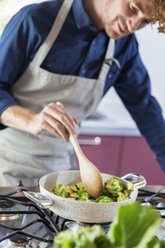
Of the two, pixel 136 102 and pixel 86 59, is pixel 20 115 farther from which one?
pixel 136 102

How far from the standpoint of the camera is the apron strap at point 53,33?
47.6 inches

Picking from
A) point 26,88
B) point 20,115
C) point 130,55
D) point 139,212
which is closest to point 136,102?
point 130,55

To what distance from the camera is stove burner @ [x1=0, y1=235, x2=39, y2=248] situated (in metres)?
0.66

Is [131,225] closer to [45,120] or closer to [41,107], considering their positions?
[45,120]

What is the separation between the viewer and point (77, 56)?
127cm

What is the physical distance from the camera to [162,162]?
4.63 feet

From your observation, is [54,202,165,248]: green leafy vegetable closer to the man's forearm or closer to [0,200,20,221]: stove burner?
[0,200,20,221]: stove burner

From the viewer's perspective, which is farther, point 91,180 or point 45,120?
point 45,120

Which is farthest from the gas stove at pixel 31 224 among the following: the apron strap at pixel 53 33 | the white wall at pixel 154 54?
the white wall at pixel 154 54

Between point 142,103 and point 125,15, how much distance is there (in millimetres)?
477

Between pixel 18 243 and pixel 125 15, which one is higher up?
pixel 125 15

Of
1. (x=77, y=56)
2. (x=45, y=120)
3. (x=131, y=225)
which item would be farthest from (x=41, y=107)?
(x=131, y=225)

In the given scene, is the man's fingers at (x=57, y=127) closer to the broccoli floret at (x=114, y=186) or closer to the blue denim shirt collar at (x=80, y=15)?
the broccoli floret at (x=114, y=186)

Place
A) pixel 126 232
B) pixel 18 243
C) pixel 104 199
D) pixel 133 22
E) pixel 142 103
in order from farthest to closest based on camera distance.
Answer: pixel 142 103 < pixel 133 22 < pixel 104 199 < pixel 18 243 < pixel 126 232
